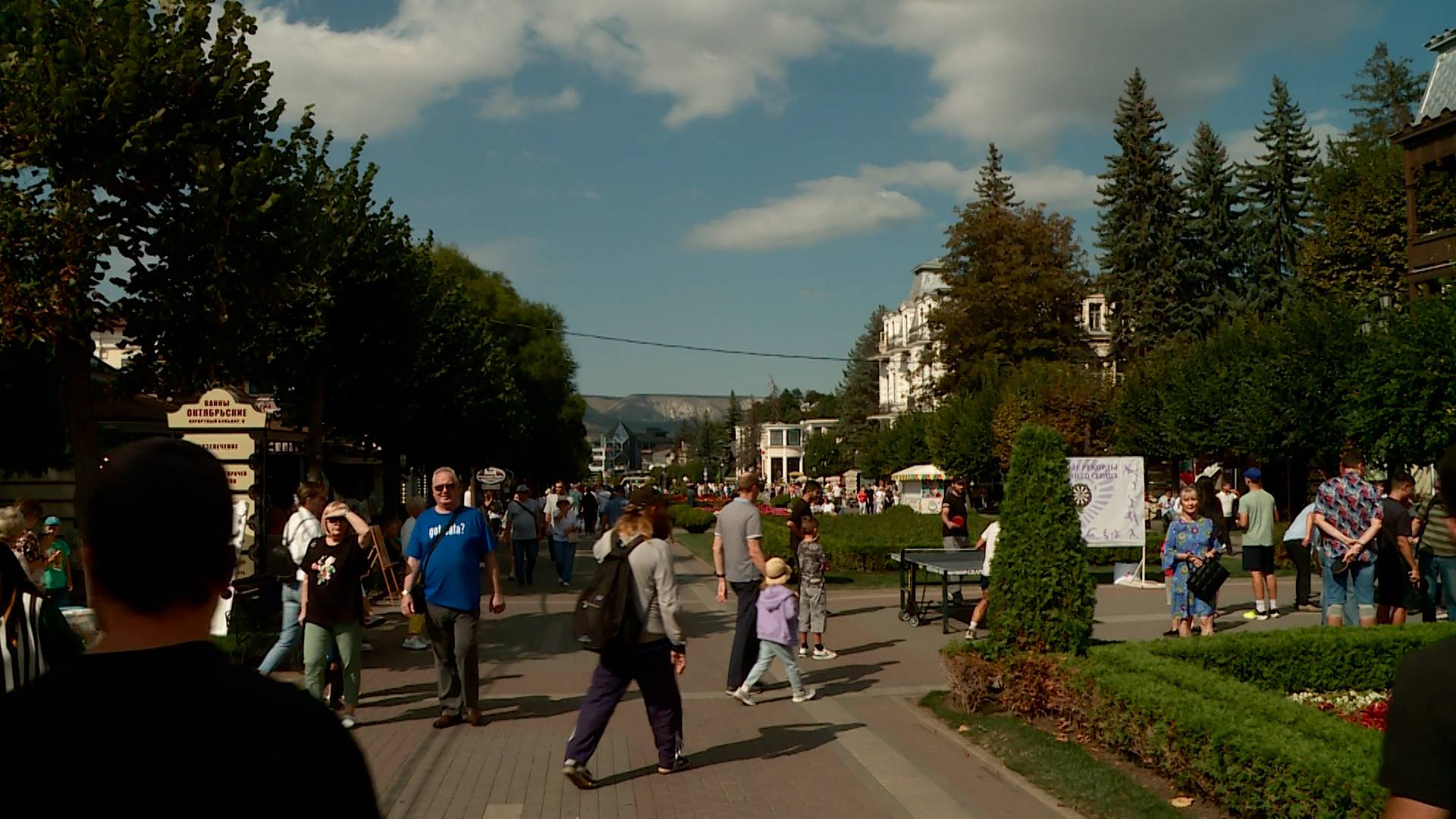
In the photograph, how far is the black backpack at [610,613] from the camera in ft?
24.7

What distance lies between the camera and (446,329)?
31.3 meters

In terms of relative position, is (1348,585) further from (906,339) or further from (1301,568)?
(906,339)

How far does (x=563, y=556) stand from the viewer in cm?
2231

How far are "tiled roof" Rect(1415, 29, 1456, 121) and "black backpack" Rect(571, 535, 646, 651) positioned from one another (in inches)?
1252

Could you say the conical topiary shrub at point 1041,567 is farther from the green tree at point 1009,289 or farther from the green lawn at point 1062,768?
the green tree at point 1009,289

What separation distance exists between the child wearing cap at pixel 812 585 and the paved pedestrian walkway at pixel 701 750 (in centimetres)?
39

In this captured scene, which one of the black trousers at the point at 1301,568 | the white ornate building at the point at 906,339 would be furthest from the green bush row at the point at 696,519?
the white ornate building at the point at 906,339

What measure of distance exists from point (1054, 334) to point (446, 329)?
35120mm

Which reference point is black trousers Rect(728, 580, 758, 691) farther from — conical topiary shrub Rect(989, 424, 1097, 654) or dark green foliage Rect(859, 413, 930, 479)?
dark green foliage Rect(859, 413, 930, 479)

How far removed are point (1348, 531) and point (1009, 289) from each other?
44.4 meters

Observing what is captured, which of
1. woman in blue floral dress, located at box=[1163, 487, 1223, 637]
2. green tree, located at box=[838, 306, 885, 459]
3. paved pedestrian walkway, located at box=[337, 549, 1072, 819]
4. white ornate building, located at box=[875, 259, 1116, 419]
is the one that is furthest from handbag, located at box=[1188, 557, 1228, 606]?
green tree, located at box=[838, 306, 885, 459]

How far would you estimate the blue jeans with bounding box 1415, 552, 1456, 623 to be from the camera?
1077 centimetres

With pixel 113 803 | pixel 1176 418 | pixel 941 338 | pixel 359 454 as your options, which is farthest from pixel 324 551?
pixel 941 338

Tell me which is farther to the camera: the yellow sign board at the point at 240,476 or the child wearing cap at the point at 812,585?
the yellow sign board at the point at 240,476
